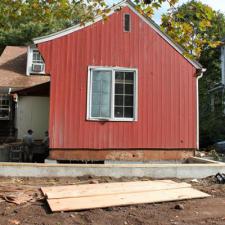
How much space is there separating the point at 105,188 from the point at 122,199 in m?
1.00

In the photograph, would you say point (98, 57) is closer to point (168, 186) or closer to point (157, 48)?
point (157, 48)

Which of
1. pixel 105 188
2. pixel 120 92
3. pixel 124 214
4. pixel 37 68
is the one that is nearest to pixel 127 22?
pixel 120 92

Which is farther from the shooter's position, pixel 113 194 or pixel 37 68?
pixel 37 68

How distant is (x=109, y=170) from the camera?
10242mm

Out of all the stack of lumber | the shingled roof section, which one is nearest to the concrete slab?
the stack of lumber

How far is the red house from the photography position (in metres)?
12.0

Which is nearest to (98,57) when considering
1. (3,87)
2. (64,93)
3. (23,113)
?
(64,93)

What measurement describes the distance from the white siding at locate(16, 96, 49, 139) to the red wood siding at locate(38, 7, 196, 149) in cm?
691

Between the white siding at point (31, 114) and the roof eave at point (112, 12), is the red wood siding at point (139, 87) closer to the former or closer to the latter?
the roof eave at point (112, 12)

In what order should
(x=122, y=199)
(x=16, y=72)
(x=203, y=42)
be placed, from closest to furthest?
(x=203, y=42)
(x=122, y=199)
(x=16, y=72)

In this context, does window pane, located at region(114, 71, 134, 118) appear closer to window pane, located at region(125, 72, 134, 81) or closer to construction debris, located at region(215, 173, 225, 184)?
window pane, located at region(125, 72, 134, 81)

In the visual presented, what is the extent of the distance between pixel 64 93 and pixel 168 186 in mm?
4658

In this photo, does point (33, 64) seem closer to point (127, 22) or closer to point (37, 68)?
point (37, 68)

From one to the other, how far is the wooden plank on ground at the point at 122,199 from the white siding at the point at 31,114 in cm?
1114
